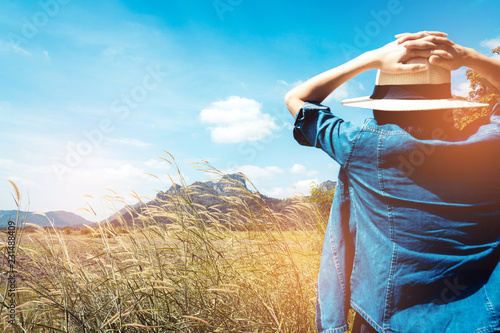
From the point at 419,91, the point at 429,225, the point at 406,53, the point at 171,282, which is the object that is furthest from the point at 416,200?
the point at 171,282

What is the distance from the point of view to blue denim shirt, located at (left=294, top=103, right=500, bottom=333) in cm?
99

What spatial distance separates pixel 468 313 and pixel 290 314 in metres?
1.37

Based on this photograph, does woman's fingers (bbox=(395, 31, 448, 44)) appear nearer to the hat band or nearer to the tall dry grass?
the hat band

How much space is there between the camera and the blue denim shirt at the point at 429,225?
3.26 feet

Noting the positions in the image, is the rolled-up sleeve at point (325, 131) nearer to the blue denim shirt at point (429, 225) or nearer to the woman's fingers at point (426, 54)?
the blue denim shirt at point (429, 225)

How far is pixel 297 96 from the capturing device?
1.32 m

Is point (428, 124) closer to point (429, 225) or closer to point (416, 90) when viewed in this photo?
point (416, 90)

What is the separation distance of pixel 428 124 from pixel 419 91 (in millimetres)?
140

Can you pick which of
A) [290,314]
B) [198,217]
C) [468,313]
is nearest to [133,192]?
[198,217]

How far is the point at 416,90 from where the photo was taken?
1163 millimetres

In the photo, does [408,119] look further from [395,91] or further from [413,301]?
[413,301]

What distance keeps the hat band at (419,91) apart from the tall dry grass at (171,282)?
1.29m

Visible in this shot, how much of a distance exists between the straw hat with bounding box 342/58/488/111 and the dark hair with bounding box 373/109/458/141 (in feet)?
0.13

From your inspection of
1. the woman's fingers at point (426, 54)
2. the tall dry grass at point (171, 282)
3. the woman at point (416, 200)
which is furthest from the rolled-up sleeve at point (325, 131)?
the tall dry grass at point (171, 282)
